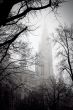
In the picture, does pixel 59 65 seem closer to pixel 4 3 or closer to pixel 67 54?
pixel 67 54

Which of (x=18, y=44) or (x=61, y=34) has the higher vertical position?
(x=61, y=34)

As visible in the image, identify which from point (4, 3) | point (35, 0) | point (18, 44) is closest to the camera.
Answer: point (4, 3)

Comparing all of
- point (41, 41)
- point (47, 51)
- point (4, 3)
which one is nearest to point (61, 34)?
point (4, 3)

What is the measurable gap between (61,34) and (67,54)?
9.46 ft

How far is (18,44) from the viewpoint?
770 cm

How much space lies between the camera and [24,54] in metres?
7.91

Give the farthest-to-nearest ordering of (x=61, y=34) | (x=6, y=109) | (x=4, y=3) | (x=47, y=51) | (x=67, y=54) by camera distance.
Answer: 1. (x=47, y=51)
2. (x=61, y=34)
3. (x=67, y=54)
4. (x=6, y=109)
5. (x=4, y=3)

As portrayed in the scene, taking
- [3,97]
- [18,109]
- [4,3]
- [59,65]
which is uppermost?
[4,3]

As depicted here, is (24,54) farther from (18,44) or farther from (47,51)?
(47,51)

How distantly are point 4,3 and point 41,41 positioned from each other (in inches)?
2766

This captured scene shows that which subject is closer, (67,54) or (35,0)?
(35,0)

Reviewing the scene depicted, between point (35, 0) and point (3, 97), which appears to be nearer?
point (35, 0)

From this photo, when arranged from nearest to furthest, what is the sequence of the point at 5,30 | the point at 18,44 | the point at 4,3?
the point at 4,3, the point at 5,30, the point at 18,44

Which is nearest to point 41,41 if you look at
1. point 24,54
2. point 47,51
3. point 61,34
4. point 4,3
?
point 47,51
